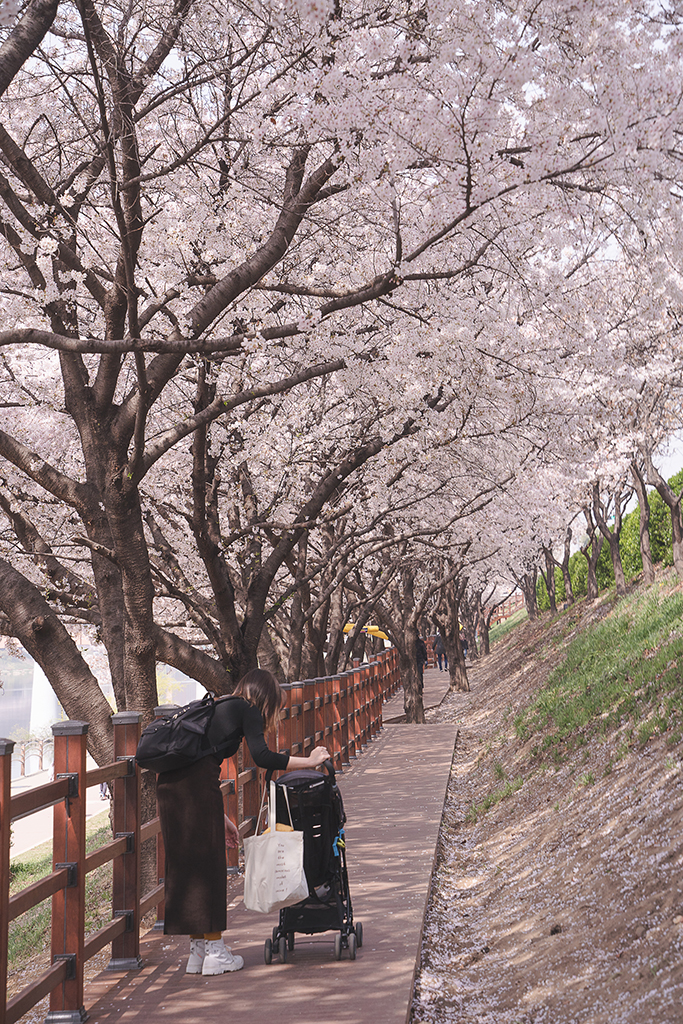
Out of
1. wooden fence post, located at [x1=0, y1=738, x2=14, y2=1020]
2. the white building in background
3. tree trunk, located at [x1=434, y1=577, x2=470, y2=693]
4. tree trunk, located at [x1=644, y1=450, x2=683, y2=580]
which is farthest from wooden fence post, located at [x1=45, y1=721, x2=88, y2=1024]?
tree trunk, located at [x1=434, y1=577, x2=470, y2=693]

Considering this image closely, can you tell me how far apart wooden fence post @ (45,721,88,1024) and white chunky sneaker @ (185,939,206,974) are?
70 cm

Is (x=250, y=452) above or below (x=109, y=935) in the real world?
above

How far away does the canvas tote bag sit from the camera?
425cm

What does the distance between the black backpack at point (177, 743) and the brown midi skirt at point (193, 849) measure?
0.09 metres

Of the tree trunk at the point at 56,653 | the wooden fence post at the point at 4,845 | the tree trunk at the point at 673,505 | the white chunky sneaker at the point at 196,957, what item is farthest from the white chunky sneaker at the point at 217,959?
the tree trunk at the point at 673,505

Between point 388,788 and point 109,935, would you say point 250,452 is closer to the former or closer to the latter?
point 388,788

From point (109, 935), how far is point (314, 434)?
8.47 m

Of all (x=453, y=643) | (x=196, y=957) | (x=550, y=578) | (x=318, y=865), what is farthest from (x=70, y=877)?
(x=550, y=578)

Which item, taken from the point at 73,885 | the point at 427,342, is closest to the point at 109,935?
the point at 73,885

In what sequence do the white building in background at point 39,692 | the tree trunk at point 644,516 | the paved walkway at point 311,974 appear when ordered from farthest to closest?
1. the white building in background at point 39,692
2. the tree trunk at point 644,516
3. the paved walkway at point 311,974

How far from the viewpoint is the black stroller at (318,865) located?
15.5 ft

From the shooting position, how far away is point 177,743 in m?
4.25

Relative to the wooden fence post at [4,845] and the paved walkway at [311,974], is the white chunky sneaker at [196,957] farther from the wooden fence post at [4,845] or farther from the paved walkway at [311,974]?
the wooden fence post at [4,845]

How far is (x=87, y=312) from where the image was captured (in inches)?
449
